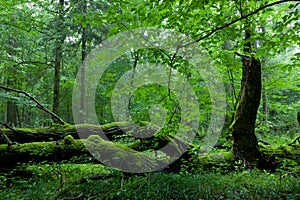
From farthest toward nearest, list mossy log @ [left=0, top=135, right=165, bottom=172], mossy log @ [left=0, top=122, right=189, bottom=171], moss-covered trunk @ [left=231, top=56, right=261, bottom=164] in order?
moss-covered trunk @ [left=231, top=56, right=261, bottom=164] < mossy log @ [left=0, top=122, right=189, bottom=171] < mossy log @ [left=0, top=135, right=165, bottom=172]

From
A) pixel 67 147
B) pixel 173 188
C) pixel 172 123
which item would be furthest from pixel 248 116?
pixel 67 147

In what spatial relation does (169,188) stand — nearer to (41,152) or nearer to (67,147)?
(67,147)

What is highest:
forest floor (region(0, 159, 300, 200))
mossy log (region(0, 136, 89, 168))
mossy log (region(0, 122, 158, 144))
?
mossy log (region(0, 122, 158, 144))

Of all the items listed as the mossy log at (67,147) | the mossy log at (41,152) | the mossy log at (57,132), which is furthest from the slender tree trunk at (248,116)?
the mossy log at (41,152)

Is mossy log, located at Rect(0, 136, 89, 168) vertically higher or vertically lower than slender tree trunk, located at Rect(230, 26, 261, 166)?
lower

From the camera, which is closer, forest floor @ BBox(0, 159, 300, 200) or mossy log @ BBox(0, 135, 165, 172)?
forest floor @ BBox(0, 159, 300, 200)

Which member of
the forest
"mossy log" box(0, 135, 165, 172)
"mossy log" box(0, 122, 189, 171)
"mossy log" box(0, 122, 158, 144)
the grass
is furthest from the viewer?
"mossy log" box(0, 122, 158, 144)

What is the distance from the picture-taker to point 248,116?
5992mm

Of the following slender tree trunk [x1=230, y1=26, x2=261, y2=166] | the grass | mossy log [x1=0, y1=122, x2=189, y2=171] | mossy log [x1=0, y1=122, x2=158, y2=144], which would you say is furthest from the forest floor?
mossy log [x1=0, y1=122, x2=158, y2=144]

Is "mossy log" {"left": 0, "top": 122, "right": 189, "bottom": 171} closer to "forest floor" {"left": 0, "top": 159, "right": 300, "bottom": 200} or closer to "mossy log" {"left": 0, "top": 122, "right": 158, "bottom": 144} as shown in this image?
"mossy log" {"left": 0, "top": 122, "right": 158, "bottom": 144}

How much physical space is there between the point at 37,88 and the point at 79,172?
33.1 ft

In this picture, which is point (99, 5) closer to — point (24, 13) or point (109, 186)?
point (24, 13)

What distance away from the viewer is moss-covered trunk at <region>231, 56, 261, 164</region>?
5.91m

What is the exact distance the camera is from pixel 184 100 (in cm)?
498
